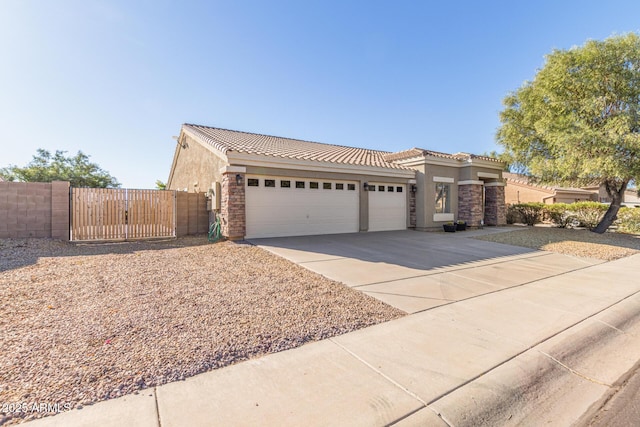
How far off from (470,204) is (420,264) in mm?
10071

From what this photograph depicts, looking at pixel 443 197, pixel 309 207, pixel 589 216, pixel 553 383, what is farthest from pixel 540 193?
pixel 553 383

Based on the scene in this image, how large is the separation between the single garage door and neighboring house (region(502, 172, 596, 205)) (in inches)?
905

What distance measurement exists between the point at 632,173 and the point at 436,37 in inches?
418

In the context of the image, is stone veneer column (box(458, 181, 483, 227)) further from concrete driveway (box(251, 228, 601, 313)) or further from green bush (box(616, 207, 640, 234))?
green bush (box(616, 207, 640, 234))

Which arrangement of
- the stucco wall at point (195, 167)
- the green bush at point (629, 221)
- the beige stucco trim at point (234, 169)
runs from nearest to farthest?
the beige stucco trim at point (234, 169) → the stucco wall at point (195, 167) → the green bush at point (629, 221)

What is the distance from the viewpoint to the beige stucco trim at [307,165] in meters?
10.4

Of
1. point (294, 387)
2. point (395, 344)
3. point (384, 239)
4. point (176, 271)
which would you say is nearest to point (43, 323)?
point (176, 271)

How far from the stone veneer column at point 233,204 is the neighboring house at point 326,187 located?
0.04 m

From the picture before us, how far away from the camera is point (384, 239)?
11391 millimetres

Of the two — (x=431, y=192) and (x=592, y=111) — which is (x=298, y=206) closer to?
(x=431, y=192)

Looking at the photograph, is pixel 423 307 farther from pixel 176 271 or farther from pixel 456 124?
pixel 456 124

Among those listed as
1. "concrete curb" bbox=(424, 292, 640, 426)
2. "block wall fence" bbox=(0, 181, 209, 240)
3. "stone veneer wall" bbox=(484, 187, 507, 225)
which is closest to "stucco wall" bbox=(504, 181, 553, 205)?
"stone veneer wall" bbox=(484, 187, 507, 225)

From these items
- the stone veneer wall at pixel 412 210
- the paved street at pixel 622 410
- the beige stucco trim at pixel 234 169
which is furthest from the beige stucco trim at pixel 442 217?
the paved street at pixel 622 410

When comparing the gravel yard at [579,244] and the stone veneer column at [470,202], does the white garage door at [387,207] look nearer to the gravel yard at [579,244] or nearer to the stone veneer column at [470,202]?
the stone veneer column at [470,202]
